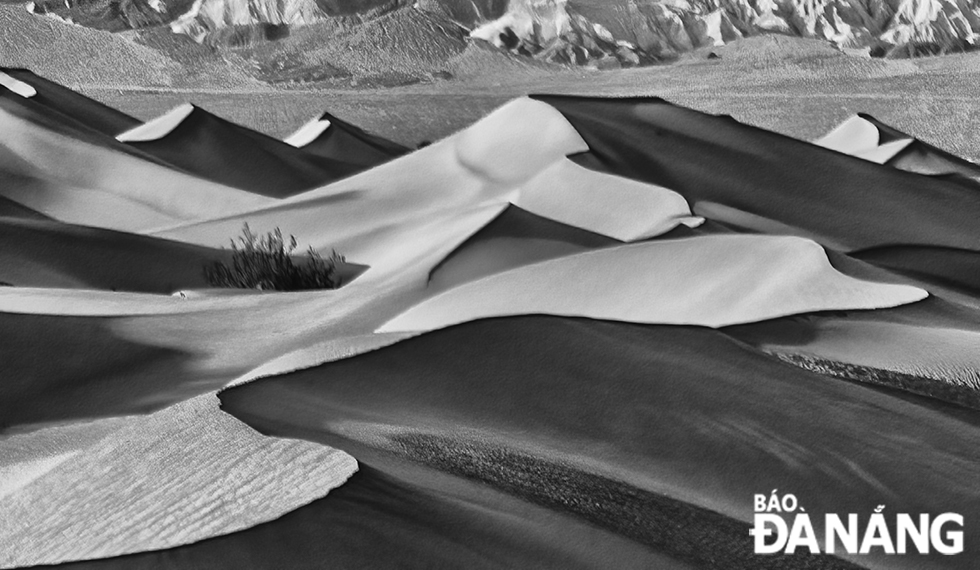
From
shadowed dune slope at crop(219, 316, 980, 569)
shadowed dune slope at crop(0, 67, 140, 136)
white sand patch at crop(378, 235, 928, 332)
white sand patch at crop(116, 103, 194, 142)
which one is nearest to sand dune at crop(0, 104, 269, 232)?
white sand patch at crop(116, 103, 194, 142)

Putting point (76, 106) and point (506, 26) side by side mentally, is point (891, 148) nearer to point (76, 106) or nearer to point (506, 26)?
point (506, 26)

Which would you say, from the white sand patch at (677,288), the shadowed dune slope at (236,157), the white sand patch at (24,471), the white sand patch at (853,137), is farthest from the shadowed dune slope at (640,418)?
the white sand patch at (853,137)

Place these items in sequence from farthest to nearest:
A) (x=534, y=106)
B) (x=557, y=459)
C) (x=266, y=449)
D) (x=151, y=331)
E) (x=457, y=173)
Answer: (x=534, y=106), (x=457, y=173), (x=151, y=331), (x=557, y=459), (x=266, y=449)

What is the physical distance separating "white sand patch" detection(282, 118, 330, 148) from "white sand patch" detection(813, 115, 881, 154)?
11.2 ft

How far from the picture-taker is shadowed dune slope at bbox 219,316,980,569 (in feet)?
8.07

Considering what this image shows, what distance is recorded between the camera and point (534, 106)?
6391 mm

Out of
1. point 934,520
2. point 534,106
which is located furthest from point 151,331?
point 534,106

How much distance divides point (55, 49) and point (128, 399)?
6160 millimetres

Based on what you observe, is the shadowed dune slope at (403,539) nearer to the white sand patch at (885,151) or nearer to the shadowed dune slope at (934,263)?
the shadowed dune slope at (934,263)

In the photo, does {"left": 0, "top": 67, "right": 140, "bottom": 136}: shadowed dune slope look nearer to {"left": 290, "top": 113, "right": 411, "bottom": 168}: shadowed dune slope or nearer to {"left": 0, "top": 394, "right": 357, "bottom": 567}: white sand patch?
{"left": 290, "top": 113, "right": 411, "bottom": 168}: shadowed dune slope

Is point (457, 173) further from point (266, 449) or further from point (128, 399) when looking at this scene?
point (266, 449)

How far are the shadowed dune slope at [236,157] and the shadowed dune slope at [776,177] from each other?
1661mm

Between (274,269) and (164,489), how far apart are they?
9.62 feet

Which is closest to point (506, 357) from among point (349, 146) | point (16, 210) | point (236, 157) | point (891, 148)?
point (16, 210)
